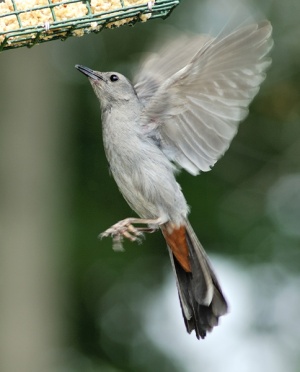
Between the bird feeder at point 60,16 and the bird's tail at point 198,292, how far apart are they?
5.19ft

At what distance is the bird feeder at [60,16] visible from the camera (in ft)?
19.3

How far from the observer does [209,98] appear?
21.0 ft

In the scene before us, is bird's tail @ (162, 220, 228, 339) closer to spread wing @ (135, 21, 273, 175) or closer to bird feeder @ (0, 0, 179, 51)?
spread wing @ (135, 21, 273, 175)

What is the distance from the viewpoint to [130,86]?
671cm

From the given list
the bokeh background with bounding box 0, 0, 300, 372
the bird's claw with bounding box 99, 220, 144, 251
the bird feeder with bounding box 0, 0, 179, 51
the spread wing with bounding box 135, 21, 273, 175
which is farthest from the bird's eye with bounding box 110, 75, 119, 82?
Result: the bokeh background with bounding box 0, 0, 300, 372

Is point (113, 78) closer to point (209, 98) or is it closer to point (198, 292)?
point (209, 98)

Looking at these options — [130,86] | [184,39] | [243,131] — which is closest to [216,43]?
[130,86]

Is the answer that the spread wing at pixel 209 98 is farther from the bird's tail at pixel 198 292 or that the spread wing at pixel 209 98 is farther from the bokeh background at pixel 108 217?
the bokeh background at pixel 108 217

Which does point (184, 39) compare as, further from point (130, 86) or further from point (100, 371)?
point (100, 371)

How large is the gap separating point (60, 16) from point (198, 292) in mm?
2061

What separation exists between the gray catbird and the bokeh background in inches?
107

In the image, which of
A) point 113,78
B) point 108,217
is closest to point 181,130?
point 113,78

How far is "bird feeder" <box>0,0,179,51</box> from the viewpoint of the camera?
5870mm

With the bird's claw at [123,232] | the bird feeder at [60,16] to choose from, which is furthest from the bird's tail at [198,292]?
the bird feeder at [60,16]
